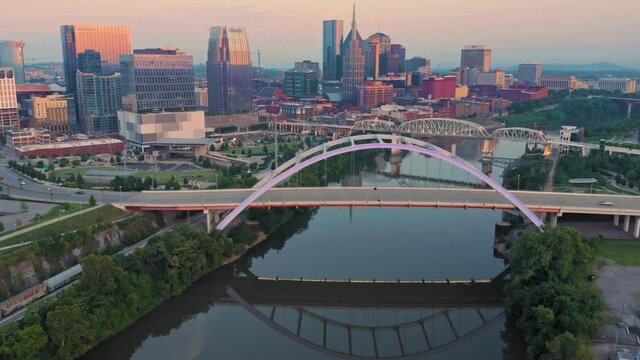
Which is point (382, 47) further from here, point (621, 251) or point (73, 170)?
point (621, 251)

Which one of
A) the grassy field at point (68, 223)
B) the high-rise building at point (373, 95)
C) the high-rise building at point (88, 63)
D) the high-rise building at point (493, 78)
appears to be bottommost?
the grassy field at point (68, 223)

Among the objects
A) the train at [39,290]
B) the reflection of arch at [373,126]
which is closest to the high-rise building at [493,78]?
the reflection of arch at [373,126]


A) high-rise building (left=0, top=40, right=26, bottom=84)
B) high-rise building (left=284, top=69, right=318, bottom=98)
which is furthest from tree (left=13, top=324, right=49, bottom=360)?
high-rise building (left=0, top=40, right=26, bottom=84)

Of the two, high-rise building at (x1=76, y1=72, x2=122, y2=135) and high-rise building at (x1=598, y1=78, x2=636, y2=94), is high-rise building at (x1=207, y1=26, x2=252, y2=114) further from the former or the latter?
high-rise building at (x1=598, y1=78, x2=636, y2=94)

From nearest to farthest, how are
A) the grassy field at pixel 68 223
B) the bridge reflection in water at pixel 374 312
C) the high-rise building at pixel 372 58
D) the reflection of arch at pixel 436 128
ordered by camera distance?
the bridge reflection in water at pixel 374 312 < the grassy field at pixel 68 223 < the reflection of arch at pixel 436 128 < the high-rise building at pixel 372 58

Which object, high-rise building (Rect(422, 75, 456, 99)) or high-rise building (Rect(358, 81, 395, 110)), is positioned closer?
high-rise building (Rect(358, 81, 395, 110))

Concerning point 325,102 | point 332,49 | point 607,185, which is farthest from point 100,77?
point 332,49

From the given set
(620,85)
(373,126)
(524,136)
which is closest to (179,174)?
(373,126)

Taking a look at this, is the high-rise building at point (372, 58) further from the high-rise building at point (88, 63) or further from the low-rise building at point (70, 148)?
the low-rise building at point (70, 148)
